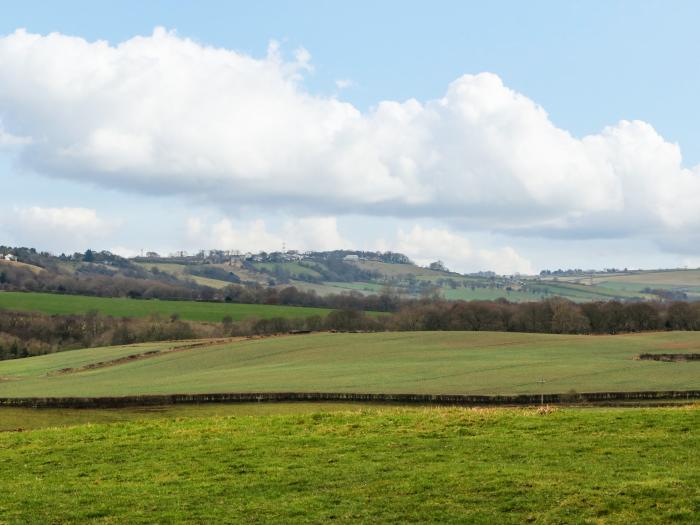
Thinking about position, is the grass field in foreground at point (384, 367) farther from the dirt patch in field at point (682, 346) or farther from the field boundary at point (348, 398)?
the field boundary at point (348, 398)

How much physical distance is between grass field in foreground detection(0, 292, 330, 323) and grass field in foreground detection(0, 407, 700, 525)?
4834 inches

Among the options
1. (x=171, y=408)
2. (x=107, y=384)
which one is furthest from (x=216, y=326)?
(x=171, y=408)

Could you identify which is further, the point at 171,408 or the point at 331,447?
the point at 171,408

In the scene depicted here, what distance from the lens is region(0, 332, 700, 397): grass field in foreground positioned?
52219mm

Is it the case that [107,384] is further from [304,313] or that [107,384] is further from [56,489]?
[304,313]

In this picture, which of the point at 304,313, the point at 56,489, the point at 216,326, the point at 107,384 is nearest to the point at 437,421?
the point at 56,489

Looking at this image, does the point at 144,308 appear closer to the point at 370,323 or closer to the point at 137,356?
the point at 370,323

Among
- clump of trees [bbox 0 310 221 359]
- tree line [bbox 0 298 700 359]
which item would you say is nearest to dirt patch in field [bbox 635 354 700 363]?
tree line [bbox 0 298 700 359]

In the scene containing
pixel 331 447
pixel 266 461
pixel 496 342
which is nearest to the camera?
pixel 266 461

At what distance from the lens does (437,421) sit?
95.9ft

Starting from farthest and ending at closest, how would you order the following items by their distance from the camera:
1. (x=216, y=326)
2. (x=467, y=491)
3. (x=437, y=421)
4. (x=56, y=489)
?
(x=216, y=326) → (x=437, y=421) → (x=56, y=489) → (x=467, y=491)

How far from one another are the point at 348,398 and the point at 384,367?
18.0 metres

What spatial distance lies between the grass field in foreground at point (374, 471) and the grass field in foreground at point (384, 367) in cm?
2039

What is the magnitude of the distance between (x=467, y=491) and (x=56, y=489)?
9.82 m
